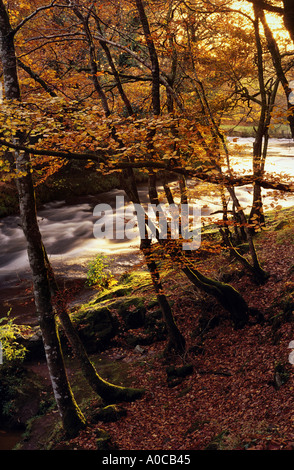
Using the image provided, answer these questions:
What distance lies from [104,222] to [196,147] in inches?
576

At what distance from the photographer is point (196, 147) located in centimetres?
771

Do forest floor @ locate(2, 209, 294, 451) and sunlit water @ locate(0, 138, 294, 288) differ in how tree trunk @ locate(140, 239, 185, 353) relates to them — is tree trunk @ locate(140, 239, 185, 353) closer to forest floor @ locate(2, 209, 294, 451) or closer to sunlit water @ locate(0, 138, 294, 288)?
forest floor @ locate(2, 209, 294, 451)

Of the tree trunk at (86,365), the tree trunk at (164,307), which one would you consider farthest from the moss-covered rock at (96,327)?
the tree trunk at (86,365)

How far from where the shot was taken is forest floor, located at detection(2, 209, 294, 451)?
19.0 ft

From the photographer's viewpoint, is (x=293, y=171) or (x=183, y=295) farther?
(x=293, y=171)

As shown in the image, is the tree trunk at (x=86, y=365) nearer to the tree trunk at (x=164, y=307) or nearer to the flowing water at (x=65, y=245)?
the tree trunk at (x=164, y=307)

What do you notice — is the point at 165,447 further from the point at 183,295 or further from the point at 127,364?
the point at 183,295

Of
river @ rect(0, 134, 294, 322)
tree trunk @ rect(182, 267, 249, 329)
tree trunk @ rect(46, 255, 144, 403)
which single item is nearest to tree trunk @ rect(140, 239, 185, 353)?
tree trunk @ rect(182, 267, 249, 329)

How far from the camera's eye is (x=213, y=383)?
25.5ft

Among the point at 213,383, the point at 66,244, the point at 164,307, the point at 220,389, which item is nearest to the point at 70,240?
the point at 66,244

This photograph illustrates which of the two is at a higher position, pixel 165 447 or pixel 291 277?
pixel 291 277

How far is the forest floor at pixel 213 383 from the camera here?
578cm
